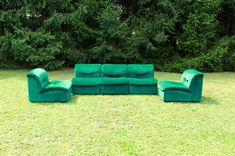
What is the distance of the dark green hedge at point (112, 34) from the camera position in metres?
11.9

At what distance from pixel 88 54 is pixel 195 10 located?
4.87 metres

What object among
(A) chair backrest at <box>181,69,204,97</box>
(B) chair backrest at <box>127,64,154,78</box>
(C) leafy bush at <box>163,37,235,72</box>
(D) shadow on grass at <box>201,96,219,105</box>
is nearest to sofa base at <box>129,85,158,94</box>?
(B) chair backrest at <box>127,64,154,78</box>

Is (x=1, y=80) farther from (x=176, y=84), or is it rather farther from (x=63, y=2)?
(x=176, y=84)

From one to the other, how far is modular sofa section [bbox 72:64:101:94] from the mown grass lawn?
26 centimetres

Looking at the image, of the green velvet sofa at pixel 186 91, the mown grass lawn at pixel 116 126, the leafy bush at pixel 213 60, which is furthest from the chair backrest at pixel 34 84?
the leafy bush at pixel 213 60

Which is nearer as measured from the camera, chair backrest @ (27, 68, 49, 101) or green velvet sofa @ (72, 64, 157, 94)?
chair backrest @ (27, 68, 49, 101)

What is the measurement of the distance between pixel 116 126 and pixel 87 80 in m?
2.88

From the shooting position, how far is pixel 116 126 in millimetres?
5742

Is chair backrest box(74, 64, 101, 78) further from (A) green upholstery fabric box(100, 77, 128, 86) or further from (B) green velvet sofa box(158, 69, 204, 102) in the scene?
(B) green velvet sofa box(158, 69, 204, 102)

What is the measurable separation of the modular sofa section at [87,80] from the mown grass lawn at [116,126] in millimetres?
262

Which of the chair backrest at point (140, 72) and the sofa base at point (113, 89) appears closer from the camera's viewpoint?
the sofa base at point (113, 89)

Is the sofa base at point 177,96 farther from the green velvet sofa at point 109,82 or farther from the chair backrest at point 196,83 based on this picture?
the green velvet sofa at point 109,82

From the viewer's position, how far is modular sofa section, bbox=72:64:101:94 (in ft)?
26.9

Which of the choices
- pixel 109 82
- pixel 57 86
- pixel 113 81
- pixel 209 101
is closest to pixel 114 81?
pixel 113 81
